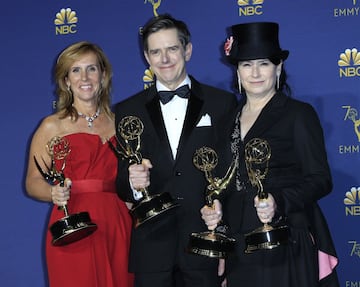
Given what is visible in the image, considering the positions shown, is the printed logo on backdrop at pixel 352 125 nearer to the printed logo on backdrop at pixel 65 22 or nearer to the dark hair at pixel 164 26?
the dark hair at pixel 164 26

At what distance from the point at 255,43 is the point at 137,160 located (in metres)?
0.56

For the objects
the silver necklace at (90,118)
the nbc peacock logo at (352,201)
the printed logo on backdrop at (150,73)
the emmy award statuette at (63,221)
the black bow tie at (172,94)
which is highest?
the printed logo on backdrop at (150,73)

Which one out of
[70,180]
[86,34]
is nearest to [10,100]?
[86,34]

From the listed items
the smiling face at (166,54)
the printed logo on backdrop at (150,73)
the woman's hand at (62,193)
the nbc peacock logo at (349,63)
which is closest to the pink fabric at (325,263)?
the smiling face at (166,54)

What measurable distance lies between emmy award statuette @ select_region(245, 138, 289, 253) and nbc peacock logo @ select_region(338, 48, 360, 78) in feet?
3.34

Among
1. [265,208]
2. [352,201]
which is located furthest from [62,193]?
[352,201]

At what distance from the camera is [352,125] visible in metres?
2.93

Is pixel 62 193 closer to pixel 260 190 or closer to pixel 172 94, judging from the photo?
pixel 172 94

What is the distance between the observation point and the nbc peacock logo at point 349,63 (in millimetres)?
2930

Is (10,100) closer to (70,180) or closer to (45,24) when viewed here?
(45,24)

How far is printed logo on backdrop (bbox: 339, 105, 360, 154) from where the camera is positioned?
2.92 m

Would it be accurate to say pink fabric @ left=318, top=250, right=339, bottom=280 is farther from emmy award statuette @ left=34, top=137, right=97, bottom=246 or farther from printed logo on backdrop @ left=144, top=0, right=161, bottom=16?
printed logo on backdrop @ left=144, top=0, right=161, bottom=16

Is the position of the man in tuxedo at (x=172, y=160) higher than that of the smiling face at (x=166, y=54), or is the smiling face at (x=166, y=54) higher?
the smiling face at (x=166, y=54)

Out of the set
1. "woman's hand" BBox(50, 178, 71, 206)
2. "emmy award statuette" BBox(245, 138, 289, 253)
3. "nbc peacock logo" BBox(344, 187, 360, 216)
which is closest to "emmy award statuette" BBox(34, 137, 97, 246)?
"woman's hand" BBox(50, 178, 71, 206)
